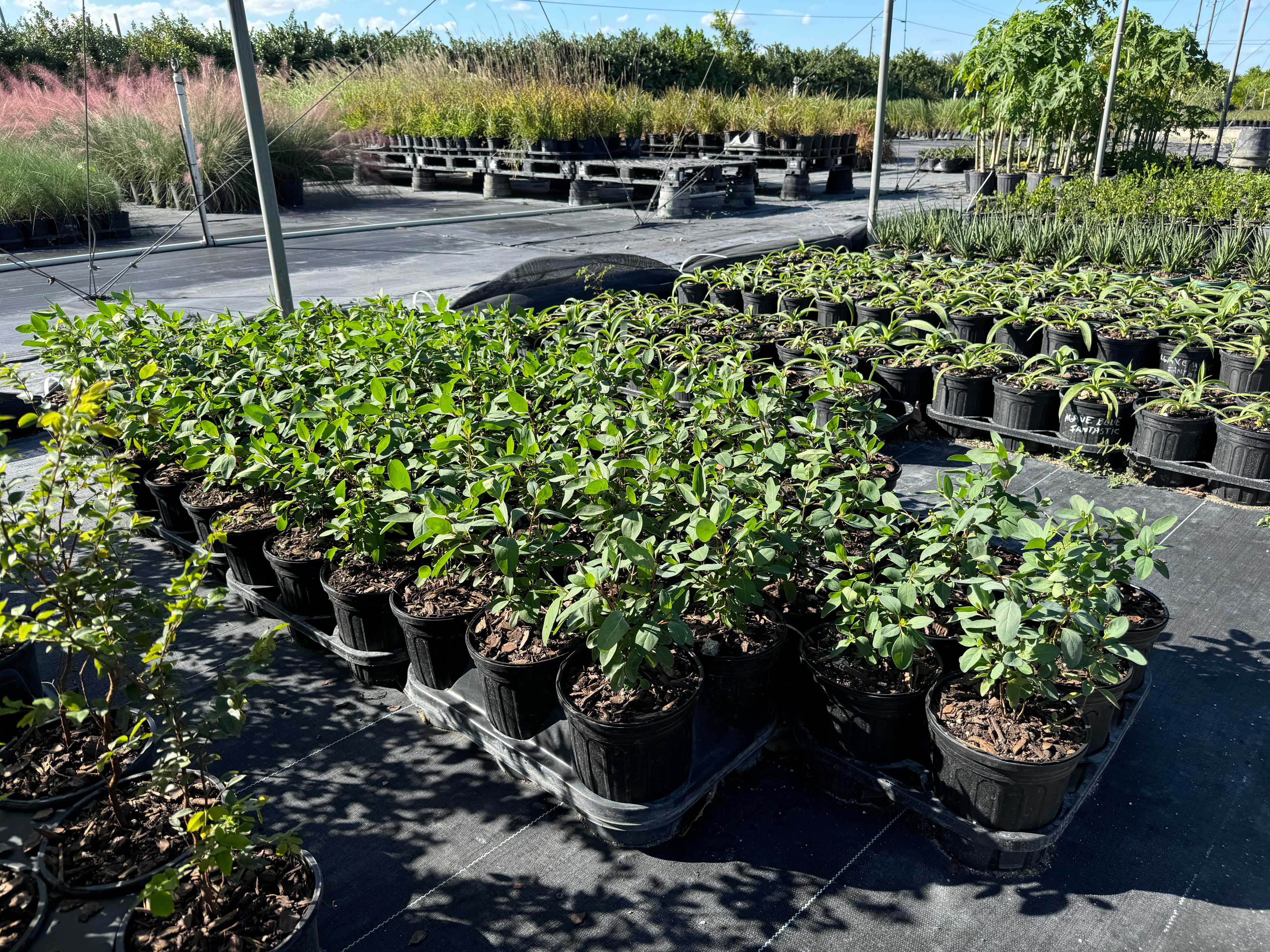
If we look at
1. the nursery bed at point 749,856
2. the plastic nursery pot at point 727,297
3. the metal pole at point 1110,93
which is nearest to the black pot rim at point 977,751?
the nursery bed at point 749,856

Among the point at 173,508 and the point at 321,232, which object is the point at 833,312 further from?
the point at 321,232

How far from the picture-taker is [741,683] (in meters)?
2.38

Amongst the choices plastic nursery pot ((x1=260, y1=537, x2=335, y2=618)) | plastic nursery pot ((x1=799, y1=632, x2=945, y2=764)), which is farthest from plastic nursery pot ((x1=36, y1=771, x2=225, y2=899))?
plastic nursery pot ((x1=799, y1=632, x2=945, y2=764))

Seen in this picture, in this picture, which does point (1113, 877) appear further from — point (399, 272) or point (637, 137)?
point (637, 137)

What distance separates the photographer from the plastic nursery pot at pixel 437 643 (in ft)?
8.36

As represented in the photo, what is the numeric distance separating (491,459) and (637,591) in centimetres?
83

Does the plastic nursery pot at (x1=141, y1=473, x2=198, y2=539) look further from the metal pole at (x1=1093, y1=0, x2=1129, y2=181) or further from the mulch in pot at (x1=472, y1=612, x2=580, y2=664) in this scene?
the metal pole at (x1=1093, y1=0, x2=1129, y2=181)

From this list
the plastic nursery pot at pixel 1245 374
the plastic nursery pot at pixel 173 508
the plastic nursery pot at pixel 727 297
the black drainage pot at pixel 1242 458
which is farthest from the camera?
the plastic nursery pot at pixel 727 297

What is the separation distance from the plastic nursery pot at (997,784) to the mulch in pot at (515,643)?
107 cm

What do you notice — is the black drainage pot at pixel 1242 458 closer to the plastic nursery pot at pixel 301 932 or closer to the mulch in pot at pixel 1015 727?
the mulch in pot at pixel 1015 727

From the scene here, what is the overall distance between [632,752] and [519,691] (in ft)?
1.37

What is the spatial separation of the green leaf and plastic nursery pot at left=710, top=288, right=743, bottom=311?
481 cm

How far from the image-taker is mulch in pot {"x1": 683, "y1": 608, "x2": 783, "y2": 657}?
2.37 m

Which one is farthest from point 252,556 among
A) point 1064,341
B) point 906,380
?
point 1064,341
